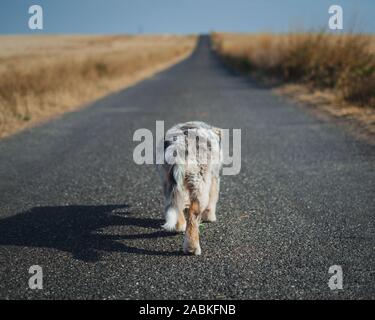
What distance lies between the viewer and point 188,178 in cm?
414

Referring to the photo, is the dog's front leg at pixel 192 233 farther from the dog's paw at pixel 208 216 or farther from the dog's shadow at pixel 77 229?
the dog's paw at pixel 208 216

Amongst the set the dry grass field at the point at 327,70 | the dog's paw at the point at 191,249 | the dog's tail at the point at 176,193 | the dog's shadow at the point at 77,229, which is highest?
the dry grass field at the point at 327,70

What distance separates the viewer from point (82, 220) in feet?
16.7

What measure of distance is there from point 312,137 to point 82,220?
5.37 m

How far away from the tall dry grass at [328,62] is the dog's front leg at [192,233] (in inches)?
317

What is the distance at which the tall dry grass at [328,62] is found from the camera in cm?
1209

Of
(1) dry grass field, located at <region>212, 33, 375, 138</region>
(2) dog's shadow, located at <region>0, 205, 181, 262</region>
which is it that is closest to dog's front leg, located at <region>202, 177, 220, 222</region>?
(2) dog's shadow, located at <region>0, 205, 181, 262</region>

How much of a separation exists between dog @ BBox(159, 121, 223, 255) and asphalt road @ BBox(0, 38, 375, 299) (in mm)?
306

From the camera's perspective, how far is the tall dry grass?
12.1 m
